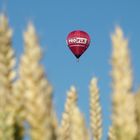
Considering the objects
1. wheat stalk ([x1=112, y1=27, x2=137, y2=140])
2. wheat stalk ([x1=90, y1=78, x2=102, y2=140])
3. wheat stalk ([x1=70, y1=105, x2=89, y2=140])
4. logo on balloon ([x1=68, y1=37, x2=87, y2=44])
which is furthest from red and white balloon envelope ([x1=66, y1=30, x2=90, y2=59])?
wheat stalk ([x1=112, y1=27, x2=137, y2=140])

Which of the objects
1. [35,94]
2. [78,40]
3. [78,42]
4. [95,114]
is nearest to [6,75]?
[35,94]

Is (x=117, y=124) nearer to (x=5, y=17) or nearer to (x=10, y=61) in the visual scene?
(x=10, y=61)

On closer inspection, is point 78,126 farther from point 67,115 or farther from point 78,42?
point 78,42

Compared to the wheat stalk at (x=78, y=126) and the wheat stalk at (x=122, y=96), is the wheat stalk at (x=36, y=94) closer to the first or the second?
the wheat stalk at (x=122, y=96)

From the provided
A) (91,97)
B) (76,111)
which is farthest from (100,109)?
(76,111)

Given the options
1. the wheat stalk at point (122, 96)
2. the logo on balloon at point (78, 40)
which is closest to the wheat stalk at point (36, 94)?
the wheat stalk at point (122, 96)

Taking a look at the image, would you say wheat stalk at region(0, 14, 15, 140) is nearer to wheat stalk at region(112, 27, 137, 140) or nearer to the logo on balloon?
wheat stalk at region(112, 27, 137, 140)
